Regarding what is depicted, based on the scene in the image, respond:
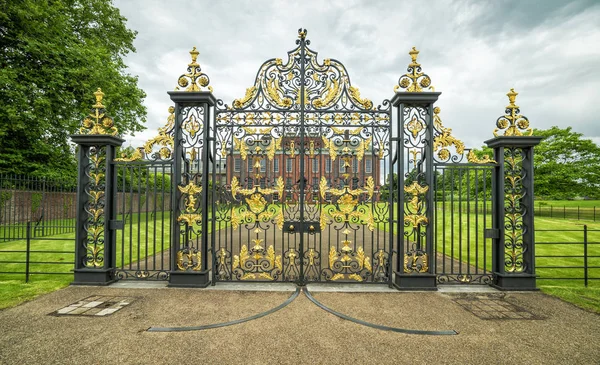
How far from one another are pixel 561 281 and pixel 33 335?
9.72 m

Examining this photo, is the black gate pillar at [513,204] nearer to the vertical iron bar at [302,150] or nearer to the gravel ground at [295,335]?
the gravel ground at [295,335]

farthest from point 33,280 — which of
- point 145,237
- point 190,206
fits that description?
point 190,206

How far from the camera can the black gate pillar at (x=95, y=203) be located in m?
5.30

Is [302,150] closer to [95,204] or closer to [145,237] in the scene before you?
[95,204]

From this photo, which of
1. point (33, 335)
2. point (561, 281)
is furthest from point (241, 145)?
point (561, 281)

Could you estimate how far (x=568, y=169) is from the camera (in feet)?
80.0

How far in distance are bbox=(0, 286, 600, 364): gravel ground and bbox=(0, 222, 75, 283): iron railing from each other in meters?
1.26

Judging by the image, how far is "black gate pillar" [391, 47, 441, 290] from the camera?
16.9 ft

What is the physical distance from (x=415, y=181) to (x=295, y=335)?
3655 millimetres

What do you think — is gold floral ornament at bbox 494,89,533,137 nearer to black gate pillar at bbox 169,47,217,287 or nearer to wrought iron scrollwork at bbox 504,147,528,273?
wrought iron scrollwork at bbox 504,147,528,273

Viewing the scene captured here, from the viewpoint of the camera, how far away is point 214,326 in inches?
147

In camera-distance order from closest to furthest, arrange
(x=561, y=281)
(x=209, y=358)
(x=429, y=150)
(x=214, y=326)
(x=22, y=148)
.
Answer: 1. (x=209, y=358)
2. (x=214, y=326)
3. (x=429, y=150)
4. (x=561, y=281)
5. (x=22, y=148)


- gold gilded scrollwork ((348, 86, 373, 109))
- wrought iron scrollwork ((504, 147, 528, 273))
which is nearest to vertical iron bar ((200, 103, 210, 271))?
gold gilded scrollwork ((348, 86, 373, 109))

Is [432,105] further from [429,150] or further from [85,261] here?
[85,261]
